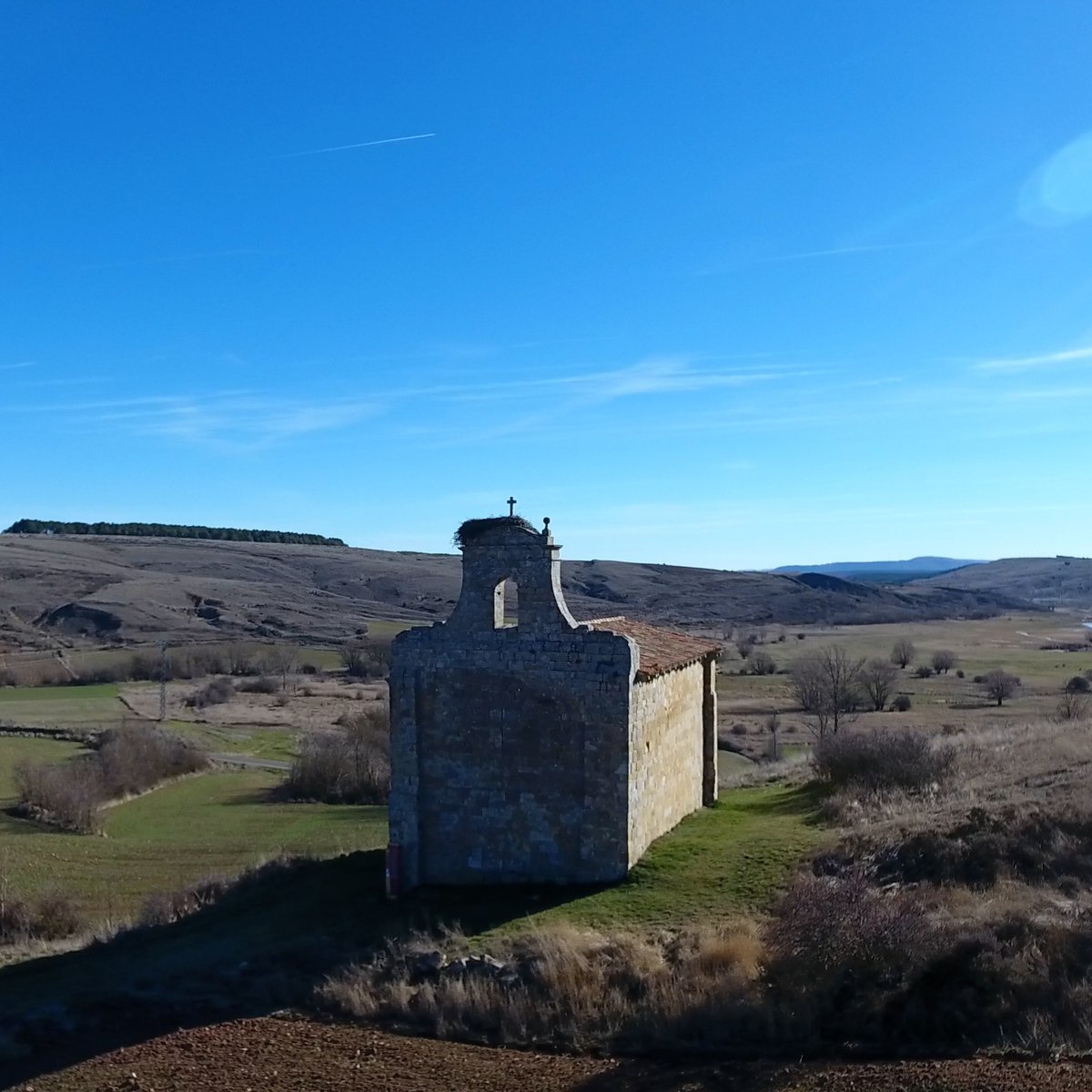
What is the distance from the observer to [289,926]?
53.9 ft

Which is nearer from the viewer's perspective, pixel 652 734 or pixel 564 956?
pixel 564 956

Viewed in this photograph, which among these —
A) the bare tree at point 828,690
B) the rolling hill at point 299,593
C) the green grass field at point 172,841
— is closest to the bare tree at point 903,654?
the bare tree at point 828,690

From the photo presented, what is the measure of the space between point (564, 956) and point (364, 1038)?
254 centimetres

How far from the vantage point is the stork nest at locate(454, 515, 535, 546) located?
16.4 metres

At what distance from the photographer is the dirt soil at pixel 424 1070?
9703 mm

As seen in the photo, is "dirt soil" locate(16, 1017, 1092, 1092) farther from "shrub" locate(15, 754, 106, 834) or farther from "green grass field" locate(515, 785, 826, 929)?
"shrub" locate(15, 754, 106, 834)

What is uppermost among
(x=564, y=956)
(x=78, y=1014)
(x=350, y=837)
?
(x=564, y=956)

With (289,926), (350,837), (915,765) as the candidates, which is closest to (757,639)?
(350,837)

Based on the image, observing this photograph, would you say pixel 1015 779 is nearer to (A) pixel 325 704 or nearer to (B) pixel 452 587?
(A) pixel 325 704

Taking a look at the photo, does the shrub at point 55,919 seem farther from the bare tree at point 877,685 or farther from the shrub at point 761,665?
the shrub at point 761,665

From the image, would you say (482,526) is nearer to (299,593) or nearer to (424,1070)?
(424,1070)

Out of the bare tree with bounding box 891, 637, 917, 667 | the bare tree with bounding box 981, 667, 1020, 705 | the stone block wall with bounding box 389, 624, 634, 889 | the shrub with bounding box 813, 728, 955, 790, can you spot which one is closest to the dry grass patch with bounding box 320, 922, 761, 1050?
the stone block wall with bounding box 389, 624, 634, 889

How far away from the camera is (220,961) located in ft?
50.1

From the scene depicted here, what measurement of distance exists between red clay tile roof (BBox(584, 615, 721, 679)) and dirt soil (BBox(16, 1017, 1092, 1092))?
6.38m
